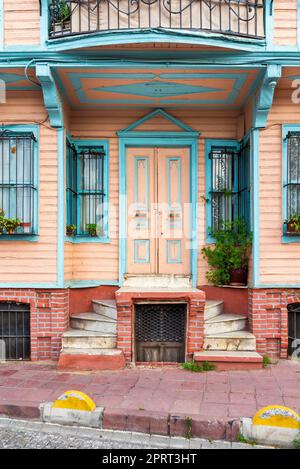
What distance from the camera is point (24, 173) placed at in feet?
26.0

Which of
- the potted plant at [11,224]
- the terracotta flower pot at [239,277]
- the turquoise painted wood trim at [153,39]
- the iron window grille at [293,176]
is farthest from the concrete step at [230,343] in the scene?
→ the turquoise painted wood trim at [153,39]

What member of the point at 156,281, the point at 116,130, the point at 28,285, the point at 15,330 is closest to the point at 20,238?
the point at 28,285

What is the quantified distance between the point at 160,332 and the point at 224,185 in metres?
3.13

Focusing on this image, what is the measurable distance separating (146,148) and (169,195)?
1016mm

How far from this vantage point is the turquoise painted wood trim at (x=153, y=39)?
6.71 metres

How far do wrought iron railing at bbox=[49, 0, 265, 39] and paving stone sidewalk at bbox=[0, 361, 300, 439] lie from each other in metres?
5.23

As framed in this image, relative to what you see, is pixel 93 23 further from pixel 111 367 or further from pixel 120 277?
pixel 111 367

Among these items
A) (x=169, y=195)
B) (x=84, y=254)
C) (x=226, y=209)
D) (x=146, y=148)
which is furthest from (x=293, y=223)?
(x=84, y=254)

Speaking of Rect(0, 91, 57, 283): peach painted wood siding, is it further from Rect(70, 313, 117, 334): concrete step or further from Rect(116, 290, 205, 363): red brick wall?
Rect(116, 290, 205, 363): red brick wall

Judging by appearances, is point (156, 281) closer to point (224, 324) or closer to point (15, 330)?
point (224, 324)

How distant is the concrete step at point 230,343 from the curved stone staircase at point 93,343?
145 cm

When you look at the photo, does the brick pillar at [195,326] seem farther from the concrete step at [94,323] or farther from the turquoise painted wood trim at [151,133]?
the turquoise painted wood trim at [151,133]

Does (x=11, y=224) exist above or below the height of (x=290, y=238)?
above

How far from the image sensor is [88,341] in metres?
7.32
